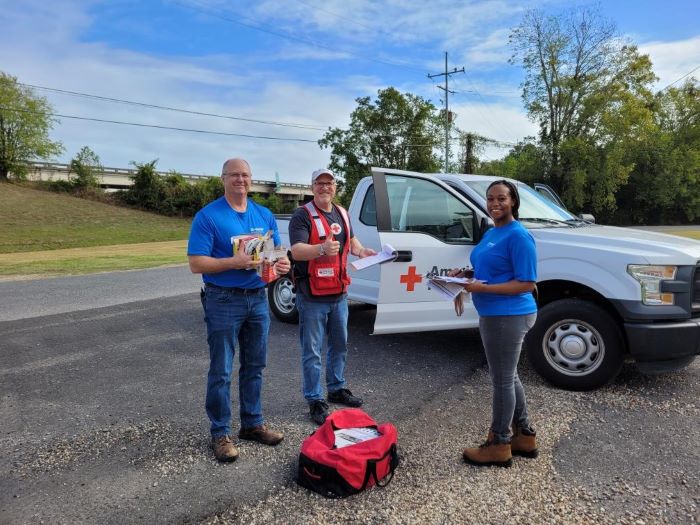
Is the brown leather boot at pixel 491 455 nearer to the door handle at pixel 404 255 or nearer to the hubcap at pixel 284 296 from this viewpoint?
the door handle at pixel 404 255

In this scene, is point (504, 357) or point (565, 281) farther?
point (565, 281)

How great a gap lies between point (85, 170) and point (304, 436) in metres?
54.1

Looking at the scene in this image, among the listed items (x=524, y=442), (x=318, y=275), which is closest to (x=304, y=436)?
(x=318, y=275)

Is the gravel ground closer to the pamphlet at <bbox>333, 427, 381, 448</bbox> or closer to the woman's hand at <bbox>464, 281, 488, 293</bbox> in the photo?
the pamphlet at <bbox>333, 427, 381, 448</bbox>

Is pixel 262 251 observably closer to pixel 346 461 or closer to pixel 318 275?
pixel 318 275

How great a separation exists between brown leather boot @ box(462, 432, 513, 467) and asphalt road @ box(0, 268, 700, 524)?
0.20 ft

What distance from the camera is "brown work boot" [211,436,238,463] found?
10.4 ft

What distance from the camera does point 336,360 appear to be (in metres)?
4.10

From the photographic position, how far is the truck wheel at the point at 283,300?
673 cm

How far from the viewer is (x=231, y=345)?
10.5ft

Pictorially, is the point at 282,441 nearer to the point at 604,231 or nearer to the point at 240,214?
the point at 240,214

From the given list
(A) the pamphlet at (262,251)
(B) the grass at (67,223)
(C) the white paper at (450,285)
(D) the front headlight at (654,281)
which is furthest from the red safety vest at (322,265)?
(B) the grass at (67,223)

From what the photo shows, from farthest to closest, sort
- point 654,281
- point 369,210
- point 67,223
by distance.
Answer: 1. point 67,223
2. point 369,210
3. point 654,281

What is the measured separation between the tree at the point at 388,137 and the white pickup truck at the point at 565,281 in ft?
155
